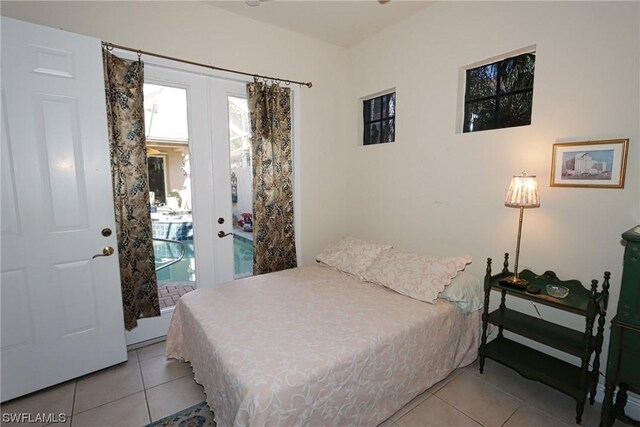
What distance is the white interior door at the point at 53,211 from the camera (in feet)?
5.90

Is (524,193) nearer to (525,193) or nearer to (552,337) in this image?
(525,193)

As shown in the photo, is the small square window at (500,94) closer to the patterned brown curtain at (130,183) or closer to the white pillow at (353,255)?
the white pillow at (353,255)

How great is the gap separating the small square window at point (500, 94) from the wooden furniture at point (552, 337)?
1062 millimetres

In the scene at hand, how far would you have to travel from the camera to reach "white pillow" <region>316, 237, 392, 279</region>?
2.72m

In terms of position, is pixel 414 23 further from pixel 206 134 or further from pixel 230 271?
pixel 230 271

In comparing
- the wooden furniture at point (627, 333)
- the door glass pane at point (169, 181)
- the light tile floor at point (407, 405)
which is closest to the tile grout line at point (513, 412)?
the light tile floor at point (407, 405)

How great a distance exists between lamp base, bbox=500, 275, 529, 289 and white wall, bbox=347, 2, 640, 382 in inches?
8.3

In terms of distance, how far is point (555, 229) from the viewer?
2.01 metres

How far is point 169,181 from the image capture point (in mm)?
2631

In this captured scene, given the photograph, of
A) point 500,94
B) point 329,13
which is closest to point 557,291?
point 500,94

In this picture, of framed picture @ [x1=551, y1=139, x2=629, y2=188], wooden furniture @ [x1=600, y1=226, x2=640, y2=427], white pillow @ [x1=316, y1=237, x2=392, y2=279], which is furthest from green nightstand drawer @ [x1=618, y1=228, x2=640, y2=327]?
white pillow @ [x1=316, y1=237, x2=392, y2=279]

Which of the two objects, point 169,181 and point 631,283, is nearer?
point 631,283

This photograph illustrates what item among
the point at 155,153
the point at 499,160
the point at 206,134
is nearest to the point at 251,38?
the point at 206,134

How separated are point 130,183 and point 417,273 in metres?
2.33
